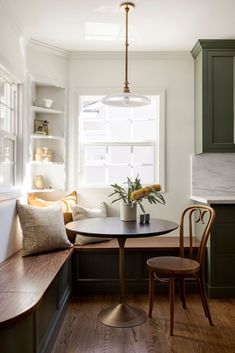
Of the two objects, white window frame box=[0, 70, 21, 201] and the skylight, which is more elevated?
the skylight

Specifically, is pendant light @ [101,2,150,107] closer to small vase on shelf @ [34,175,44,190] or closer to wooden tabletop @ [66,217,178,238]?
wooden tabletop @ [66,217,178,238]

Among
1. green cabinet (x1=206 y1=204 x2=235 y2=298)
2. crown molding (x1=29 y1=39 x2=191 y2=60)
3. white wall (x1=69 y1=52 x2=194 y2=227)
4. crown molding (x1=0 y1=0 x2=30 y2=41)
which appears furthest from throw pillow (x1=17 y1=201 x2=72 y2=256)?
crown molding (x1=29 y1=39 x2=191 y2=60)

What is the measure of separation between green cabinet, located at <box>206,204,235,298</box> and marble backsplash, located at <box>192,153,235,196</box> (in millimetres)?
707

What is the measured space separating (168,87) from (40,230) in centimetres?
227

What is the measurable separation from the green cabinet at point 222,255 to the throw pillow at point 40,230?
147cm

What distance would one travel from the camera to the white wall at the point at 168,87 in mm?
3730

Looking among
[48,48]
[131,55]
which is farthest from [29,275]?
[131,55]

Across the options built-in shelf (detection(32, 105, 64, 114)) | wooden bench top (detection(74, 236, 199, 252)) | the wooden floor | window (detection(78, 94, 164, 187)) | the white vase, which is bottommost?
the wooden floor

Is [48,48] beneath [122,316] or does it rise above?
above

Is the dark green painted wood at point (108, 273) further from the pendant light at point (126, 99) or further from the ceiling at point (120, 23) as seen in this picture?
the ceiling at point (120, 23)

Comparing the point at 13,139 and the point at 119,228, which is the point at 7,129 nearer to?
the point at 13,139

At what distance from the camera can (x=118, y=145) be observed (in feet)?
12.5

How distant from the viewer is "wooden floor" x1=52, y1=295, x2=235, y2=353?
2.20 meters

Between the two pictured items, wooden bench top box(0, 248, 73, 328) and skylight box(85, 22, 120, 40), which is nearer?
wooden bench top box(0, 248, 73, 328)
